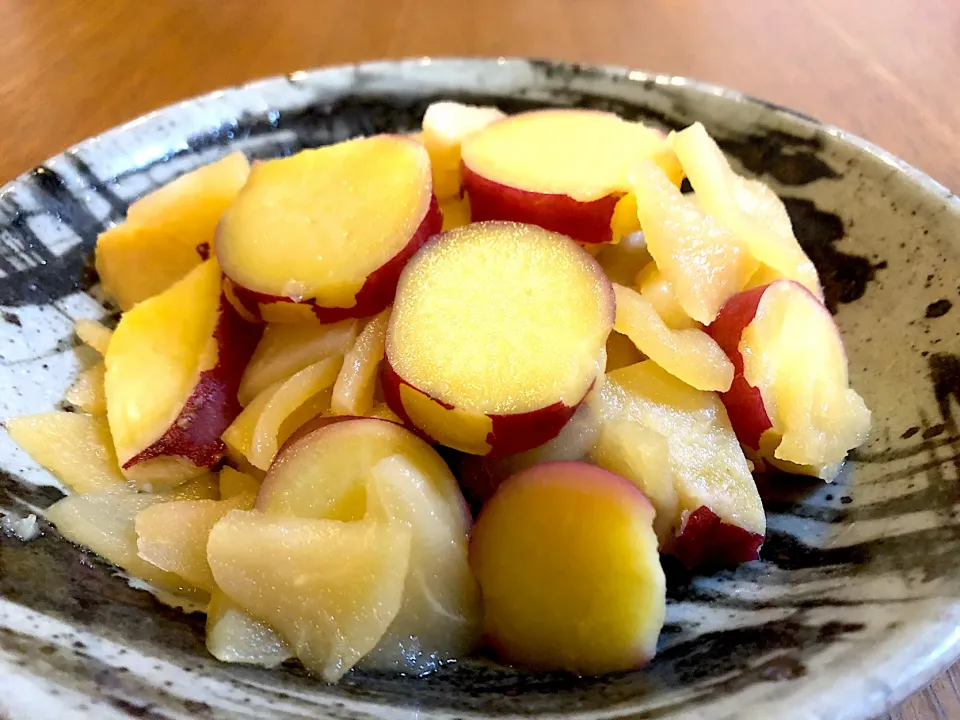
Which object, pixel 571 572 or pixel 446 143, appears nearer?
pixel 571 572

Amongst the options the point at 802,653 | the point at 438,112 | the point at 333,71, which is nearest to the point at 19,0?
the point at 333,71

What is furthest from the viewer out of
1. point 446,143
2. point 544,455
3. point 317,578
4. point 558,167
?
point 446,143

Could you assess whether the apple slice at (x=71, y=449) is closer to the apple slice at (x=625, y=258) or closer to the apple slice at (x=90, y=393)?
the apple slice at (x=90, y=393)

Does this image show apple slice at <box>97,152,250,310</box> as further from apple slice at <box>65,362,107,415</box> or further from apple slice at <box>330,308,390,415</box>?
apple slice at <box>330,308,390,415</box>

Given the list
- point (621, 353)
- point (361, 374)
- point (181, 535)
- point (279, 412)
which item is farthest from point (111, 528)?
point (621, 353)

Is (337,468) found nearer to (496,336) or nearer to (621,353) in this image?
(496,336)

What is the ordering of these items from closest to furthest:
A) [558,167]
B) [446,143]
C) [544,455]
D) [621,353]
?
[544,455]
[621,353]
[558,167]
[446,143]
